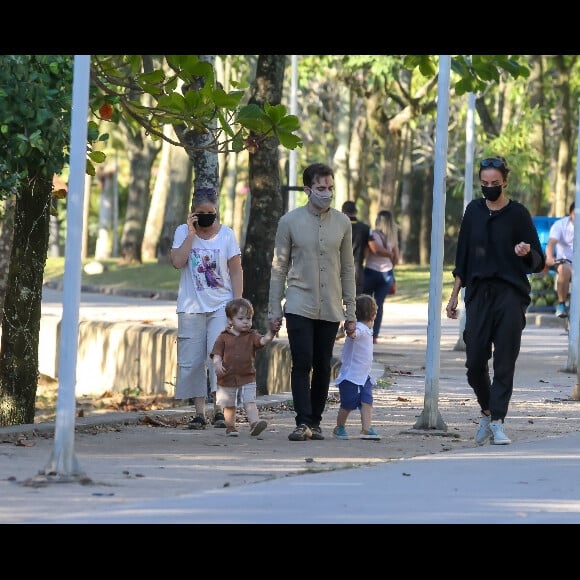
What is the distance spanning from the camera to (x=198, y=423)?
487 inches

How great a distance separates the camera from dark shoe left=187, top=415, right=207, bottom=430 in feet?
40.4

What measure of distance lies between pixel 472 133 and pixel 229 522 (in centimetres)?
1409

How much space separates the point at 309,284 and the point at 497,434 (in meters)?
1.60

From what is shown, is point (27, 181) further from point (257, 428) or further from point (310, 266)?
point (257, 428)

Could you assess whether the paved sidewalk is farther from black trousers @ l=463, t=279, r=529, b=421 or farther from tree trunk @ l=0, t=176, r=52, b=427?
tree trunk @ l=0, t=176, r=52, b=427

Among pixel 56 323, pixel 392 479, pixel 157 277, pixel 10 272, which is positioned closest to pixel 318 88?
pixel 157 277

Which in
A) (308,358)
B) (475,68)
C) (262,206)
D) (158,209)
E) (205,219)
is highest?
(475,68)

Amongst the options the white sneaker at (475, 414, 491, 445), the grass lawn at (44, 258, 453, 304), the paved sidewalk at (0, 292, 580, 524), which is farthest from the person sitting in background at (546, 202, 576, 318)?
the grass lawn at (44, 258, 453, 304)

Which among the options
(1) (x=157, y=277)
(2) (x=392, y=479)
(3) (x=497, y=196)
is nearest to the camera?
(2) (x=392, y=479)

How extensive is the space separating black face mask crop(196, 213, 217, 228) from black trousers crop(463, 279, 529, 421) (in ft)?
6.82

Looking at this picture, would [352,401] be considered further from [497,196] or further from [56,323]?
[56,323]

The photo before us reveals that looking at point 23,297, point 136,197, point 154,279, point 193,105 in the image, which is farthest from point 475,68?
point 136,197

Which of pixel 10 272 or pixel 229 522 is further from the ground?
pixel 10 272
